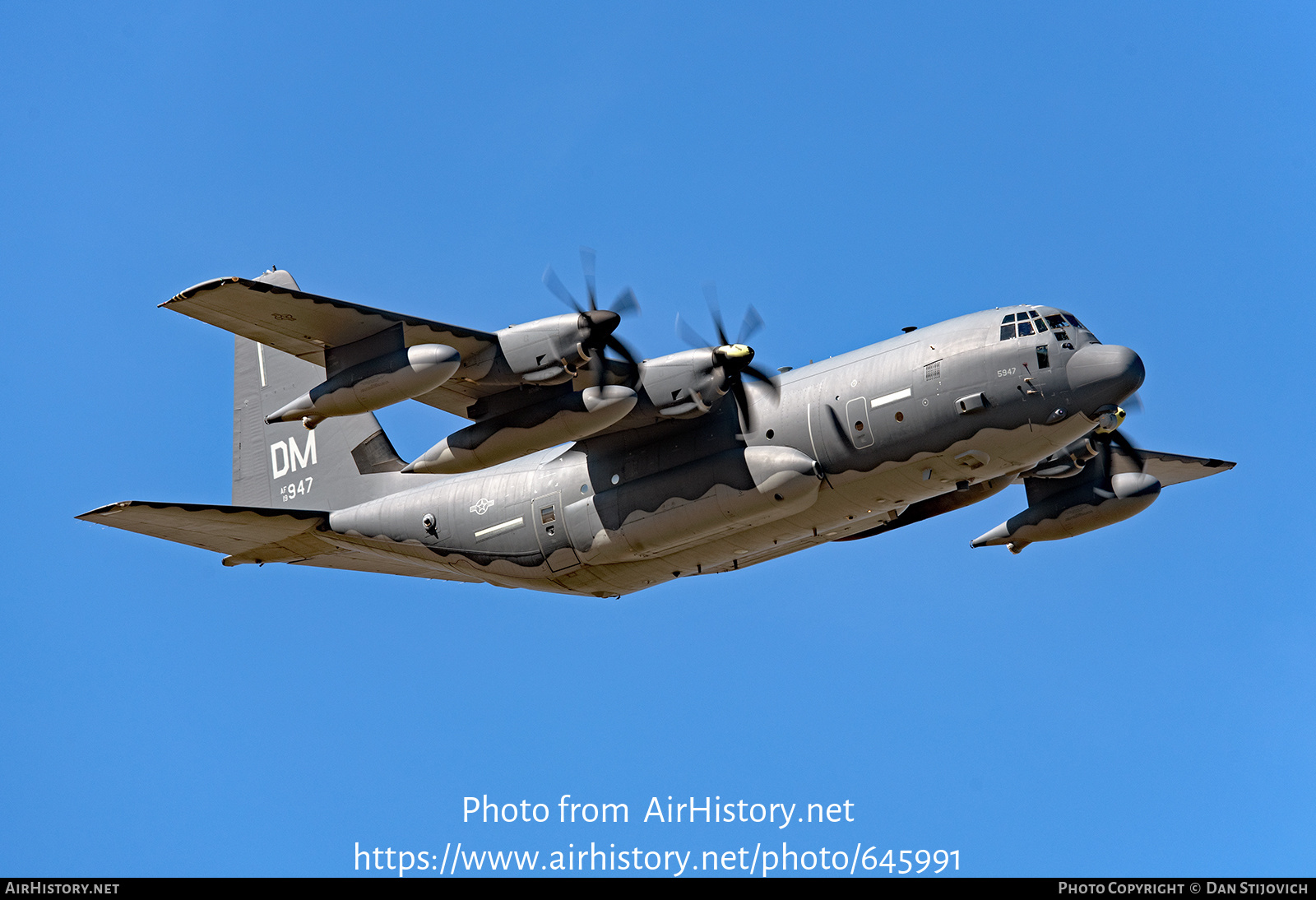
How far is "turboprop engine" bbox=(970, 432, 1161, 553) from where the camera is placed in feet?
99.7

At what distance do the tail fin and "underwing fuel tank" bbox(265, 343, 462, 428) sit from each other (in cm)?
677

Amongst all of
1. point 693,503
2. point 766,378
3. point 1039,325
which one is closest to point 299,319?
point 693,503

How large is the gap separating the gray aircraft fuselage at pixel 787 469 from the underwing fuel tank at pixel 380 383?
5.09 metres

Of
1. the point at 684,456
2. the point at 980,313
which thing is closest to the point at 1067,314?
the point at 980,313

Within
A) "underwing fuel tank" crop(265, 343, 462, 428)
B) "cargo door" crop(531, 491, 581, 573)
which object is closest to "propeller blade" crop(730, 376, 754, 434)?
"cargo door" crop(531, 491, 581, 573)

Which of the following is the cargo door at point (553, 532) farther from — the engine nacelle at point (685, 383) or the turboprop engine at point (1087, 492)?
the turboprop engine at point (1087, 492)

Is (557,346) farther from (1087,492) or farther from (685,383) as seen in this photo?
(1087,492)

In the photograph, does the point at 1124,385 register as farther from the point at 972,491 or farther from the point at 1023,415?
the point at 972,491

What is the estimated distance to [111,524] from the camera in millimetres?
27516

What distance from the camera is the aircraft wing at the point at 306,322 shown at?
23.6 metres

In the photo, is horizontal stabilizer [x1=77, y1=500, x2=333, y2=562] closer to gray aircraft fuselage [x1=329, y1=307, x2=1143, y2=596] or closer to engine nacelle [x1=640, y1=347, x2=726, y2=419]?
gray aircraft fuselage [x1=329, y1=307, x2=1143, y2=596]

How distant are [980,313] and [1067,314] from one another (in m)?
1.56

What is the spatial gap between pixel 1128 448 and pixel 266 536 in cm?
1895

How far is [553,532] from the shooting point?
28.5 m
